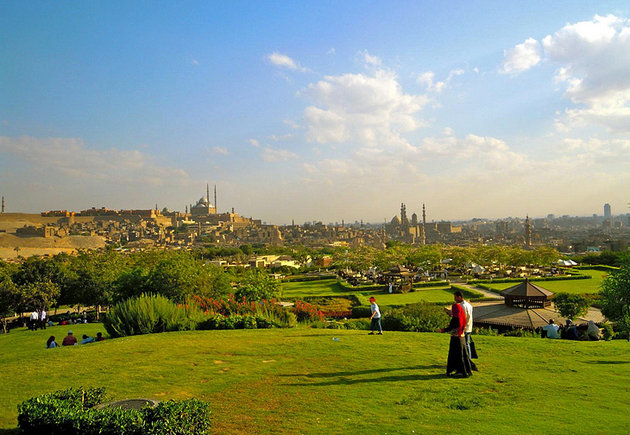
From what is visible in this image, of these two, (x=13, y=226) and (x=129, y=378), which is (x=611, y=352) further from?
(x=13, y=226)

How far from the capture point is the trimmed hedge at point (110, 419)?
4516 millimetres

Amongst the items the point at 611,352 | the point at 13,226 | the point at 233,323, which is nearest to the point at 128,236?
the point at 13,226

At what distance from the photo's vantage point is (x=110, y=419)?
15.2ft

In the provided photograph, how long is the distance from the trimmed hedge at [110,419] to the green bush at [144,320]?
8.54m

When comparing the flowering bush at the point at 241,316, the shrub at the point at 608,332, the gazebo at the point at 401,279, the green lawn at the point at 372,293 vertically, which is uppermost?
the flowering bush at the point at 241,316

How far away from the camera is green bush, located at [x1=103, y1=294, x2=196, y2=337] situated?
1345 centimetres

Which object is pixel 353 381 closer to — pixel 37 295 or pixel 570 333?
pixel 570 333

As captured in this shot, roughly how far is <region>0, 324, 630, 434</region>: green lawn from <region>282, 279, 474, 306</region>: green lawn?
1922cm

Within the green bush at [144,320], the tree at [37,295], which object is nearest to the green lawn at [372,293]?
the tree at [37,295]

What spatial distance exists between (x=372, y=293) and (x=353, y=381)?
2910 centimetres

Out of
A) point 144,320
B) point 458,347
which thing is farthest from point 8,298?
point 458,347

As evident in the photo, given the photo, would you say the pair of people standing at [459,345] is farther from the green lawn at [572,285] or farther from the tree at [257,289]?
the green lawn at [572,285]

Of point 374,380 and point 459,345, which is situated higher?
point 459,345

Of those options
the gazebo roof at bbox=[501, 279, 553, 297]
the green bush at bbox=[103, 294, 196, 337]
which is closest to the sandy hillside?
the green bush at bbox=[103, 294, 196, 337]
